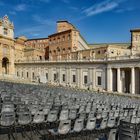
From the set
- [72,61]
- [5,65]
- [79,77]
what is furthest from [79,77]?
[5,65]

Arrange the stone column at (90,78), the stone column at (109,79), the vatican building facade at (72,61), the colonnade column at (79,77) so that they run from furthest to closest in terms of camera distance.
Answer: the colonnade column at (79,77) → the stone column at (90,78) → the stone column at (109,79) → the vatican building facade at (72,61)

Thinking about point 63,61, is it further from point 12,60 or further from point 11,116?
point 11,116

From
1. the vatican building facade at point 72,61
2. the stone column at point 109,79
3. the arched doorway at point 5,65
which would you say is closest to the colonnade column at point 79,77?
the vatican building facade at point 72,61

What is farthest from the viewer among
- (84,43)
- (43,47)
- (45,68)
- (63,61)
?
(43,47)

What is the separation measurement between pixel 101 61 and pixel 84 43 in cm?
2880

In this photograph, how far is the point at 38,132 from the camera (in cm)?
1138

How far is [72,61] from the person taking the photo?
207 feet

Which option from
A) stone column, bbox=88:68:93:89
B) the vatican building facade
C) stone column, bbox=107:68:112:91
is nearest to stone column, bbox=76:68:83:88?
the vatican building facade

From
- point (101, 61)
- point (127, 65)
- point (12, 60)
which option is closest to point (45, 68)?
point (12, 60)

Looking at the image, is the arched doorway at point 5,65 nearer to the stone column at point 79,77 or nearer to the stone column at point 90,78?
the stone column at point 79,77

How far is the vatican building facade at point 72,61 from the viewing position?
53.5m

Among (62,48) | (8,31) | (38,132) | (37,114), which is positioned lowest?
(38,132)

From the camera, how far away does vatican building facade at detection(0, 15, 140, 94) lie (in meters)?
53.5

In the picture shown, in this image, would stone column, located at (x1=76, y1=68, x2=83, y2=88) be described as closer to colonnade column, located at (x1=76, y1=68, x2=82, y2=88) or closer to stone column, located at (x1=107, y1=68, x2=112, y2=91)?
colonnade column, located at (x1=76, y1=68, x2=82, y2=88)
